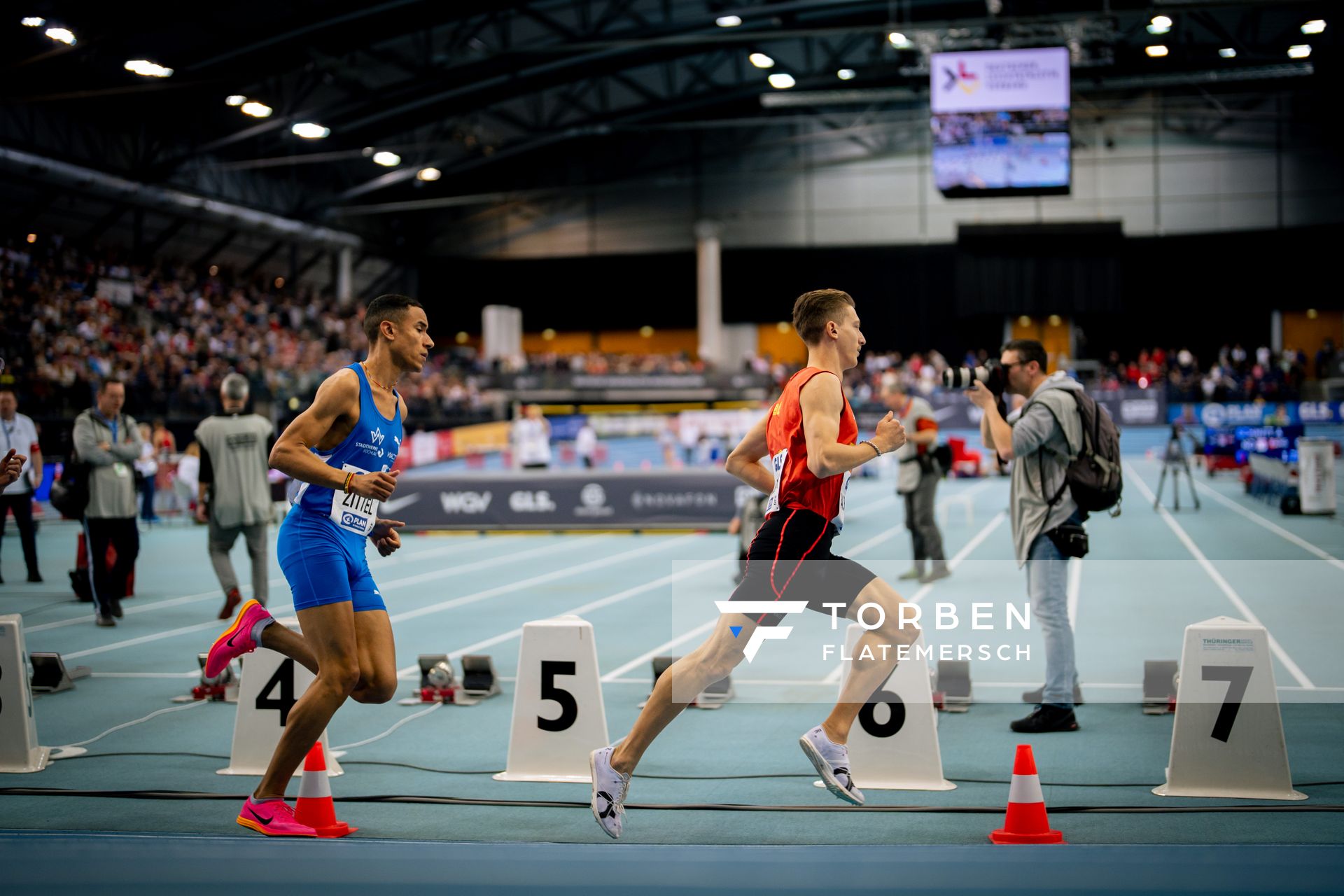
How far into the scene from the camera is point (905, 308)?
46.3 meters

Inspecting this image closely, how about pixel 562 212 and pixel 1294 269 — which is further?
pixel 562 212

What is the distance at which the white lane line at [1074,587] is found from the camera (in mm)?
9516

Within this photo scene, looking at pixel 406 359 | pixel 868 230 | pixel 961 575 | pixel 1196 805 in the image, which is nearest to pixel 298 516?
pixel 406 359

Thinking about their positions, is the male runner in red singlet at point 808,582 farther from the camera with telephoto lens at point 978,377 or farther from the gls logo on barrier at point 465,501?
the gls logo on barrier at point 465,501

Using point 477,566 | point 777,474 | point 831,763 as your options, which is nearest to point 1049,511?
point 777,474

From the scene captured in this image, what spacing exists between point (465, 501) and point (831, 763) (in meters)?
14.3

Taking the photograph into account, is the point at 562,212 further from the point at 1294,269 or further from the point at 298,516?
the point at 298,516

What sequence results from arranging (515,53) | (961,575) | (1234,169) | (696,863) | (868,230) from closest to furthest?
(696,863)
(961,575)
(515,53)
(1234,169)
(868,230)

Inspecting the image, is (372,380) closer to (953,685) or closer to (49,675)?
(953,685)

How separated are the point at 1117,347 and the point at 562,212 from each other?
72.1ft

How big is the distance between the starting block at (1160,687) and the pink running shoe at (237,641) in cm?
453

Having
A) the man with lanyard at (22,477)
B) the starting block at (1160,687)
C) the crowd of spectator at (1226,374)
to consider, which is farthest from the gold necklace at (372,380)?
the crowd of spectator at (1226,374)

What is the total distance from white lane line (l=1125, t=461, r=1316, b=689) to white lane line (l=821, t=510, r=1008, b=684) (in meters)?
2.25

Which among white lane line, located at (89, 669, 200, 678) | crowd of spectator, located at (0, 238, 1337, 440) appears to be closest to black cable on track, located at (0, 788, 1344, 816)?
white lane line, located at (89, 669, 200, 678)
